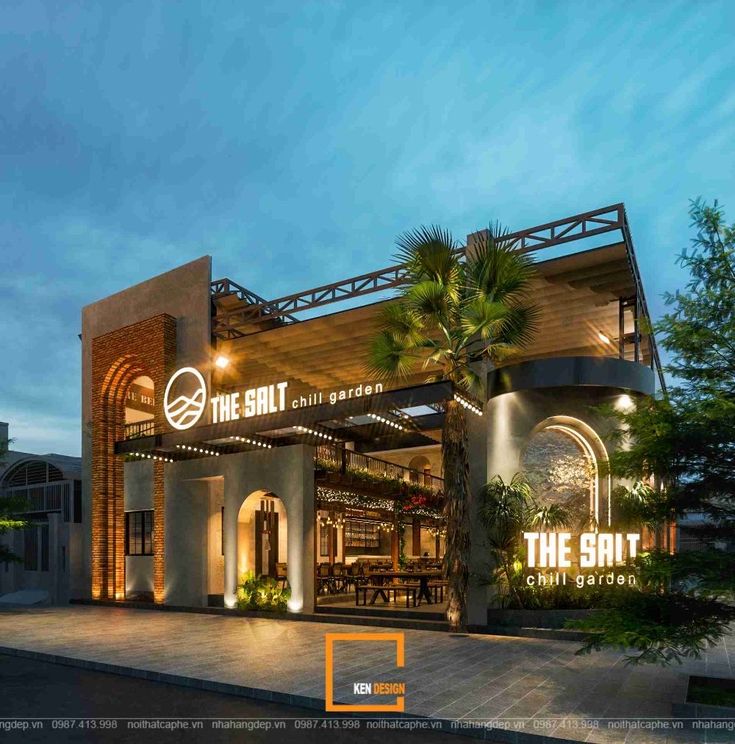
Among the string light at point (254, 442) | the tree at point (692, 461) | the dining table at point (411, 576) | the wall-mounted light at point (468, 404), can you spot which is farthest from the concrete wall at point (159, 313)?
the tree at point (692, 461)

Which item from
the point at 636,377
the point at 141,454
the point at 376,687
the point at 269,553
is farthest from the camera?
the point at 269,553

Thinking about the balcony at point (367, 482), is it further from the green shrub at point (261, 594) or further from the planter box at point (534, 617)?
the planter box at point (534, 617)

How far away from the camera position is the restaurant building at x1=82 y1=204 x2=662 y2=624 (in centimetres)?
1514

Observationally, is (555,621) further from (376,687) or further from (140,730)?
(140,730)

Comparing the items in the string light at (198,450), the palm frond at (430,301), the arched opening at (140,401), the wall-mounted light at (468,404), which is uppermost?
the palm frond at (430,301)

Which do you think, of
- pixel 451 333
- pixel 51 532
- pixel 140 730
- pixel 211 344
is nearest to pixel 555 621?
pixel 451 333

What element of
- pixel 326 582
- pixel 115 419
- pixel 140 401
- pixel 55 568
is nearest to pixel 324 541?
pixel 326 582

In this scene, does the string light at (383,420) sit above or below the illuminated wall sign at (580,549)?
above

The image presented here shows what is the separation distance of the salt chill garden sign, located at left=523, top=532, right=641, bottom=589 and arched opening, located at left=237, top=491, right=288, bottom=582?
24.4 ft

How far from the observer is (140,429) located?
2375cm

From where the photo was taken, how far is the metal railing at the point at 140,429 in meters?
22.9

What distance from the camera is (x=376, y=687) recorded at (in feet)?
30.2

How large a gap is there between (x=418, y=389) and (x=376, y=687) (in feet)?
21.4

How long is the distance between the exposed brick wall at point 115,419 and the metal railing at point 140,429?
28 centimetres
